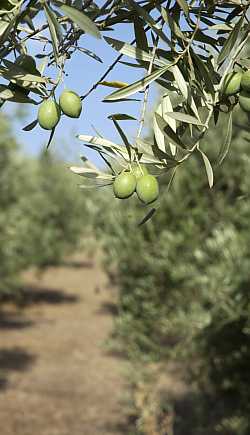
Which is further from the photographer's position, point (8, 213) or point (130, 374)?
point (8, 213)

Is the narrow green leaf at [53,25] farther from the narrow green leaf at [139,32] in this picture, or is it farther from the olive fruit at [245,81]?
the olive fruit at [245,81]

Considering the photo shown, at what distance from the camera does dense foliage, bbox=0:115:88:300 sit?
41.1ft

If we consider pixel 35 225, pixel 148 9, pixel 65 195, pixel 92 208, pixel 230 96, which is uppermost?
pixel 148 9

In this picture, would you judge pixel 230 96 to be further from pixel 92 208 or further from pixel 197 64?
pixel 92 208

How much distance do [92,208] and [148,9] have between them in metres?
6.59

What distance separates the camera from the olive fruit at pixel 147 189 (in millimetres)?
1205

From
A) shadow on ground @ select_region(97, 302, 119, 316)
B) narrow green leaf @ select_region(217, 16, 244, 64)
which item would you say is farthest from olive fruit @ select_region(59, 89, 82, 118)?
shadow on ground @ select_region(97, 302, 119, 316)

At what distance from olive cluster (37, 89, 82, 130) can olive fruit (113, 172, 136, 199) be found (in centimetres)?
16

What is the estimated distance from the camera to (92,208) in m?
7.91

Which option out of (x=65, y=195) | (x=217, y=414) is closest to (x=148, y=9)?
(x=217, y=414)

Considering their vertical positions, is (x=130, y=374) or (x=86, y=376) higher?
(x=130, y=374)

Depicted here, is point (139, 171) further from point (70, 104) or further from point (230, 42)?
point (230, 42)

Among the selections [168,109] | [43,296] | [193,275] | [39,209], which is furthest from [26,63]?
[43,296]

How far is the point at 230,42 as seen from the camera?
119 centimetres
